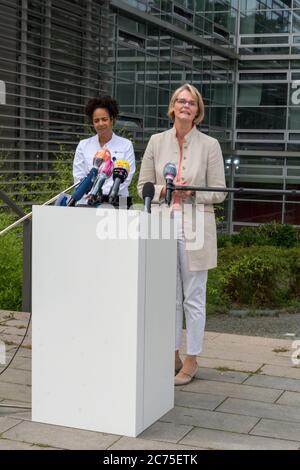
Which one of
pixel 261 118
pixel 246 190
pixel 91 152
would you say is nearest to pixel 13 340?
pixel 91 152

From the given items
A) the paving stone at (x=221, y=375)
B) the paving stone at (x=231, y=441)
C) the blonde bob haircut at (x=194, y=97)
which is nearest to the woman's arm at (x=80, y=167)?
the blonde bob haircut at (x=194, y=97)

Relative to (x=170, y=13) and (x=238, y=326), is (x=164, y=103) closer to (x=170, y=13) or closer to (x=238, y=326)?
(x=170, y=13)

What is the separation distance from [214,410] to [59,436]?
101cm

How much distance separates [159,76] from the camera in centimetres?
1834

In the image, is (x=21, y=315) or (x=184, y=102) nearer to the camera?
(x=184, y=102)

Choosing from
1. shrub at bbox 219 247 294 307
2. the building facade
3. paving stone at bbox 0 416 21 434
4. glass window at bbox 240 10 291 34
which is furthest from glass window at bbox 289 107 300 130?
paving stone at bbox 0 416 21 434

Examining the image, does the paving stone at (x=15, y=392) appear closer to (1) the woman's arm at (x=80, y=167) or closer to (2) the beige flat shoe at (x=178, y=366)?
(2) the beige flat shoe at (x=178, y=366)

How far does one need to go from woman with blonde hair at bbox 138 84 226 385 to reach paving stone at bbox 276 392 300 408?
624 mm

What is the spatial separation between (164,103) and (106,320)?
49.7ft

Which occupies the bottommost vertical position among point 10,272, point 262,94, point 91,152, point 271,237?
point 271,237

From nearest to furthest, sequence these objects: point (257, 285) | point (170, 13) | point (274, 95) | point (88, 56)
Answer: point (257, 285)
point (88, 56)
point (170, 13)
point (274, 95)

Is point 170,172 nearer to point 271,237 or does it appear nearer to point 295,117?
point 271,237

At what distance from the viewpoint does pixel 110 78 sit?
15430 millimetres

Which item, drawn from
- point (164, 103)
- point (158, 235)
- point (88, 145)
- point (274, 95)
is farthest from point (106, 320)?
point (274, 95)
